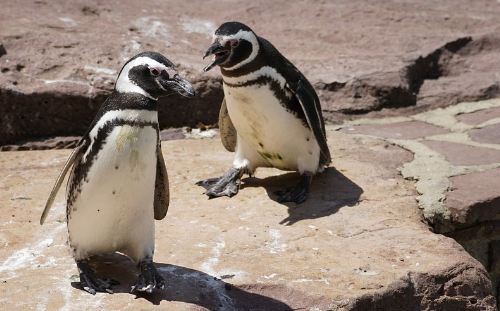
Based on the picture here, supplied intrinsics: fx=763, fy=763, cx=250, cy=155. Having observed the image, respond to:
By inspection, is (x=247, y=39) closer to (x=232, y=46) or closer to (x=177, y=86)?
(x=232, y=46)

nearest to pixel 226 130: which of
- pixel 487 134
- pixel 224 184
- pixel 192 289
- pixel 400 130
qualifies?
pixel 224 184

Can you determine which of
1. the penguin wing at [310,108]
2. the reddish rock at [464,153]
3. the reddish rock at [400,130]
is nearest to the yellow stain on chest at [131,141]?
the penguin wing at [310,108]

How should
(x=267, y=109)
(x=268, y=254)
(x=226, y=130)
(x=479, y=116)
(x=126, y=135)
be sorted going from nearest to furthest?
1. (x=126, y=135)
2. (x=268, y=254)
3. (x=267, y=109)
4. (x=226, y=130)
5. (x=479, y=116)

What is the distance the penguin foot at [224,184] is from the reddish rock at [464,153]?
3.97 feet

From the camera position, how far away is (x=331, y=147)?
15.4ft

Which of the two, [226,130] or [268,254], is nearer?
[268,254]

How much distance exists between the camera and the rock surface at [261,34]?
482 cm

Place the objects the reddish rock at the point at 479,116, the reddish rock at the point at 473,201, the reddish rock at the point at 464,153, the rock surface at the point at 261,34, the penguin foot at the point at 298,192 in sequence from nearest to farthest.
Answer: the reddish rock at the point at 473,201 → the penguin foot at the point at 298,192 → the reddish rock at the point at 464,153 → the rock surface at the point at 261,34 → the reddish rock at the point at 479,116

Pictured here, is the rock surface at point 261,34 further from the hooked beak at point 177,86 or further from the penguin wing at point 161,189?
the hooked beak at point 177,86

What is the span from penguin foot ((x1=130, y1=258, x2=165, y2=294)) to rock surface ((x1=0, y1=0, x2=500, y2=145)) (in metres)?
2.29

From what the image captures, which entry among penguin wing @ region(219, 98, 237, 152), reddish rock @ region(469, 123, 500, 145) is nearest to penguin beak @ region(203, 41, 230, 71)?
penguin wing @ region(219, 98, 237, 152)

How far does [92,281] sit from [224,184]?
4.57 ft

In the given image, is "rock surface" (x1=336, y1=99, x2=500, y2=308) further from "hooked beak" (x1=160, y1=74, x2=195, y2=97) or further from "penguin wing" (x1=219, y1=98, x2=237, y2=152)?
"hooked beak" (x1=160, y1=74, x2=195, y2=97)

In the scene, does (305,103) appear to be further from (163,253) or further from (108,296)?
(108,296)
